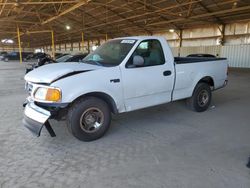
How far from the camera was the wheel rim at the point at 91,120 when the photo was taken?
3764 mm

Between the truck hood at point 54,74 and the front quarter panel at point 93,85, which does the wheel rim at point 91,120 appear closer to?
the front quarter panel at point 93,85

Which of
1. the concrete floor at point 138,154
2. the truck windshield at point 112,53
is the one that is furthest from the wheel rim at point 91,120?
the truck windshield at point 112,53

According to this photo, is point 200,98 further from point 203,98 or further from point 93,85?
point 93,85

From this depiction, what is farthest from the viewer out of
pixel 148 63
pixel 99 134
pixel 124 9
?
pixel 124 9

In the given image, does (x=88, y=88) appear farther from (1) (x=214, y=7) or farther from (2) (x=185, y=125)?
(1) (x=214, y=7)

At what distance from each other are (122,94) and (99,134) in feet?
2.75

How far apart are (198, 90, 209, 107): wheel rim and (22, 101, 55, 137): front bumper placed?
3765mm

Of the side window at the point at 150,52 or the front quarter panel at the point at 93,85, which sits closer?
the front quarter panel at the point at 93,85

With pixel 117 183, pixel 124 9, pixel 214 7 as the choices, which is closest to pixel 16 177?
pixel 117 183

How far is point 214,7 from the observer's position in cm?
1608

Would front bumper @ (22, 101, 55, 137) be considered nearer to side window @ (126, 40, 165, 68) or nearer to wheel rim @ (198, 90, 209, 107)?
side window @ (126, 40, 165, 68)

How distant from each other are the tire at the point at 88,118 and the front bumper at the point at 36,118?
1.20 feet

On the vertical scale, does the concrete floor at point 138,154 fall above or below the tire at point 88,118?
below

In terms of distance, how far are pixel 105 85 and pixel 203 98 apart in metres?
3.04
